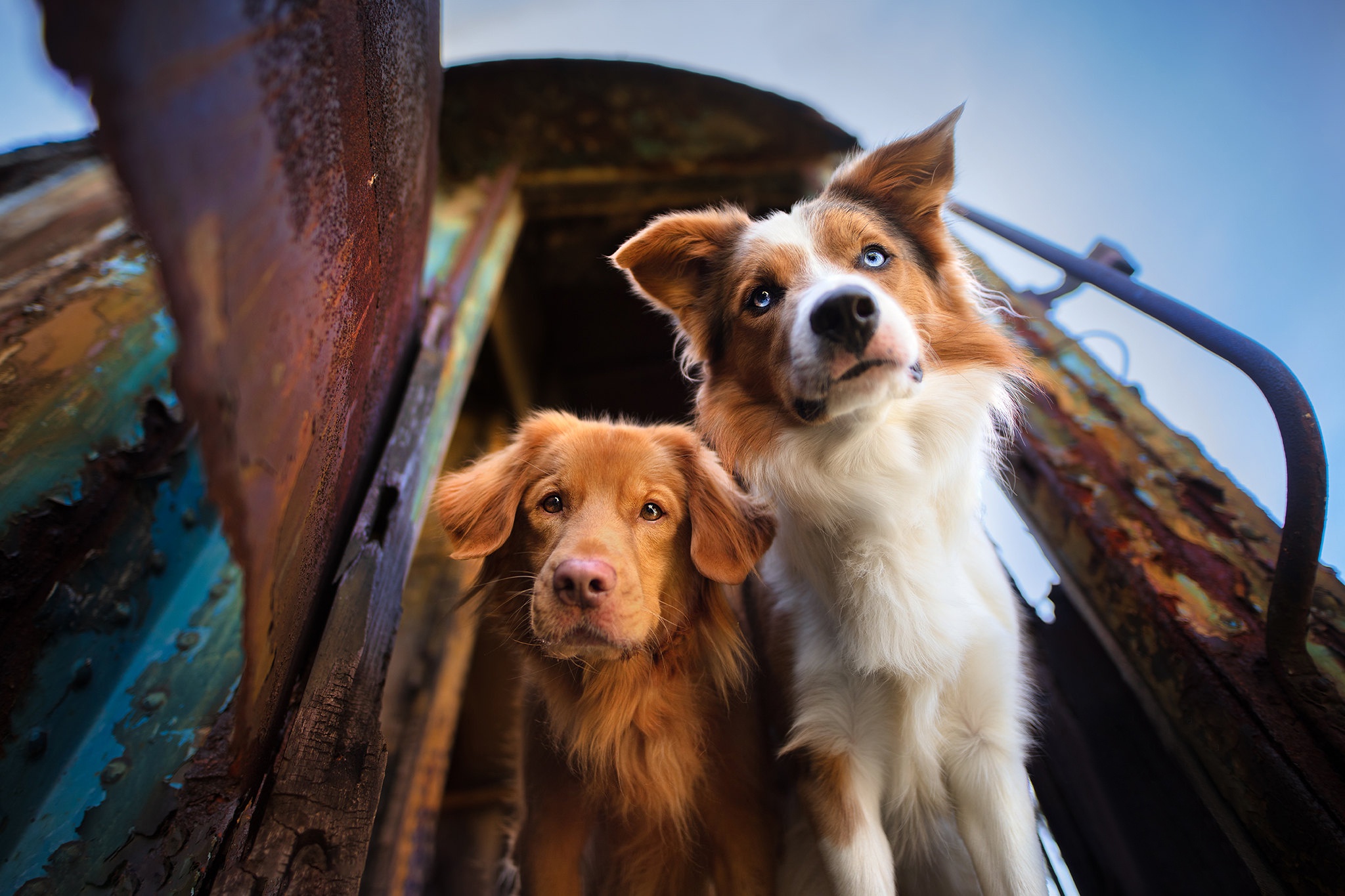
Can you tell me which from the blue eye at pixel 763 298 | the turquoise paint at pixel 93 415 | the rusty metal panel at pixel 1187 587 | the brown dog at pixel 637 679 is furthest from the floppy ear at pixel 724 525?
the turquoise paint at pixel 93 415

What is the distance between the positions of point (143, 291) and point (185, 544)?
0.75m

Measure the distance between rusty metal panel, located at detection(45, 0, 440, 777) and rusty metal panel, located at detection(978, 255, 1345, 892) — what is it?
191 centimetres

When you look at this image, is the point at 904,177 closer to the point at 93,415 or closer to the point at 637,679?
the point at 637,679

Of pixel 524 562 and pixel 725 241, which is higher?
pixel 725 241

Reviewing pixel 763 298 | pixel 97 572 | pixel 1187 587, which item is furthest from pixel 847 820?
pixel 97 572

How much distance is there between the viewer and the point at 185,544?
1.71 meters

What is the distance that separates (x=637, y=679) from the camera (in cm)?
179

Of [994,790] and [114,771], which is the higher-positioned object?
[994,790]

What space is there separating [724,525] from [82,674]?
1465 mm

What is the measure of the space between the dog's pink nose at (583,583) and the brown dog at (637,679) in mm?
86

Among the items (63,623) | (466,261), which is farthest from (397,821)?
(466,261)

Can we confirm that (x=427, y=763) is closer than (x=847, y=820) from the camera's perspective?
No

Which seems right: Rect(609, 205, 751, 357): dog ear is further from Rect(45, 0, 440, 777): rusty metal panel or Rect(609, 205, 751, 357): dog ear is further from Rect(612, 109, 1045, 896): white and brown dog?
Rect(45, 0, 440, 777): rusty metal panel

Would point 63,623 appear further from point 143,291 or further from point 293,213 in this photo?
point 293,213
